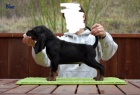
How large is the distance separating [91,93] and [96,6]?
84.2 inches

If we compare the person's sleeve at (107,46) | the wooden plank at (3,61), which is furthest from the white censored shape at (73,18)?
the wooden plank at (3,61)

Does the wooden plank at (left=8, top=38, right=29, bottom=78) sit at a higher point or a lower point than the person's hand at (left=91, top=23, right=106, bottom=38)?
lower

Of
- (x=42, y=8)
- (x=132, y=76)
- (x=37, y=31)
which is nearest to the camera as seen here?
(x=37, y=31)

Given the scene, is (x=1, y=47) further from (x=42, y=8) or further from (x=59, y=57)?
(x=59, y=57)

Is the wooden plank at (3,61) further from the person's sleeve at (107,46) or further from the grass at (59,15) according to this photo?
the person's sleeve at (107,46)

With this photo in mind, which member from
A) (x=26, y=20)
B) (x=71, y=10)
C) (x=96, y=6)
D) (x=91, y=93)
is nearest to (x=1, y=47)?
(x=26, y=20)

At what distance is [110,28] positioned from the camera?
3.06 meters

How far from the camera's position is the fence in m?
2.56

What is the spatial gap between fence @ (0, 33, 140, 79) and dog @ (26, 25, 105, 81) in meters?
1.36

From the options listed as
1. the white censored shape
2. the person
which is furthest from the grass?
the white censored shape

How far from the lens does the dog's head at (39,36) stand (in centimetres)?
116

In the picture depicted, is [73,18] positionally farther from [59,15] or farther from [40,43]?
[59,15]

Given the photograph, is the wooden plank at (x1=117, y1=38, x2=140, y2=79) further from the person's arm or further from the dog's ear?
the dog's ear

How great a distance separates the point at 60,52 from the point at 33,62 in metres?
1.42
